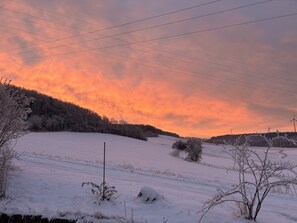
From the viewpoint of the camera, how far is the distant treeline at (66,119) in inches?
3705

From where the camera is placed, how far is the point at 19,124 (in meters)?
Answer: 15.7

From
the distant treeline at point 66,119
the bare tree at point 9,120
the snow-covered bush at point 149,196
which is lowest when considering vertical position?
the snow-covered bush at point 149,196

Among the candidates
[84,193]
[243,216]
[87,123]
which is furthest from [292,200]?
[87,123]

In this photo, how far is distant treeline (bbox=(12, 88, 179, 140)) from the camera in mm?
94119

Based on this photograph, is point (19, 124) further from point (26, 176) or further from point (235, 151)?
point (235, 151)

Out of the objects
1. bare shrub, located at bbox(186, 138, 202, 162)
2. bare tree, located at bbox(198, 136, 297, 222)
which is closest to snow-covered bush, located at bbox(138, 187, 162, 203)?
bare tree, located at bbox(198, 136, 297, 222)

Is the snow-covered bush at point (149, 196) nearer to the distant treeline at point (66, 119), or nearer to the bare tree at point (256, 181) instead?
the bare tree at point (256, 181)

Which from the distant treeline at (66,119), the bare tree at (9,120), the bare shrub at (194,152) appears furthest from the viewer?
the distant treeline at (66,119)

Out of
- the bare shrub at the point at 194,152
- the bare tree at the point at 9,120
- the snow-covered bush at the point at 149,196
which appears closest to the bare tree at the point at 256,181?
the snow-covered bush at the point at 149,196

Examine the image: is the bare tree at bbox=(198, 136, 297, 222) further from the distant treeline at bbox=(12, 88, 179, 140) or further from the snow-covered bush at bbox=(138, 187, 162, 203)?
the distant treeline at bbox=(12, 88, 179, 140)

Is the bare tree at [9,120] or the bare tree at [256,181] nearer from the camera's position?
the bare tree at [256,181]

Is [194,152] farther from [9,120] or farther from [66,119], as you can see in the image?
[66,119]

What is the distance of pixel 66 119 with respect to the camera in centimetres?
10044

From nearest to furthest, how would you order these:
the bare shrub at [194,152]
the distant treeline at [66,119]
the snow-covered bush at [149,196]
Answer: the snow-covered bush at [149,196], the bare shrub at [194,152], the distant treeline at [66,119]
